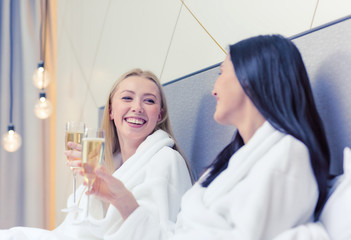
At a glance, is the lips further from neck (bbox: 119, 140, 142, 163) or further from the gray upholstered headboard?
the gray upholstered headboard

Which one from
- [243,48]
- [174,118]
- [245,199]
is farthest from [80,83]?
[245,199]

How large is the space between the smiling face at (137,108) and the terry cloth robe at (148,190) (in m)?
0.07

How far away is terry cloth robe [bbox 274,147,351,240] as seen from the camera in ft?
2.75

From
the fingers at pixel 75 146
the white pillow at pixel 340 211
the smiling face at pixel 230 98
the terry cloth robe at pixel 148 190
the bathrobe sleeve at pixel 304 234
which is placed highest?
the smiling face at pixel 230 98

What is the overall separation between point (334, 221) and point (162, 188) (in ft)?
2.04

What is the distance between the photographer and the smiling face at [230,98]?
1059 millimetres

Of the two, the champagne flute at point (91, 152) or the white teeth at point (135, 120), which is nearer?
the champagne flute at point (91, 152)

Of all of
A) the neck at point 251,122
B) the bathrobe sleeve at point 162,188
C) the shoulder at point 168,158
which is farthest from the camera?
the shoulder at point 168,158

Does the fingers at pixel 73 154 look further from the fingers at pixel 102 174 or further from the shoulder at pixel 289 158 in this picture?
the shoulder at pixel 289 158

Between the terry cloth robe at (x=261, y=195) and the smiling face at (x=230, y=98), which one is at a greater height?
the smiling face at (x=230, y=98)

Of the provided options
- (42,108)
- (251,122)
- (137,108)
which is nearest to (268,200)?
(251,122)

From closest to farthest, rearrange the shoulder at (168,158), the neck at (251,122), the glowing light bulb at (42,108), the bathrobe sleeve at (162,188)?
the neck at (251,122) < the bathrobe sleeve at (162,188) < the shoulder at (168,158) < the glowing light bulb at (42,108)

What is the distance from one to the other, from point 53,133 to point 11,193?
1.84 ft

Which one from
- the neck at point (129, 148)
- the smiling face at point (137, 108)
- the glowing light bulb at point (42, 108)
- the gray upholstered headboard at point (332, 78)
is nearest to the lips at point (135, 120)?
the smiling face at point (137, 108)
